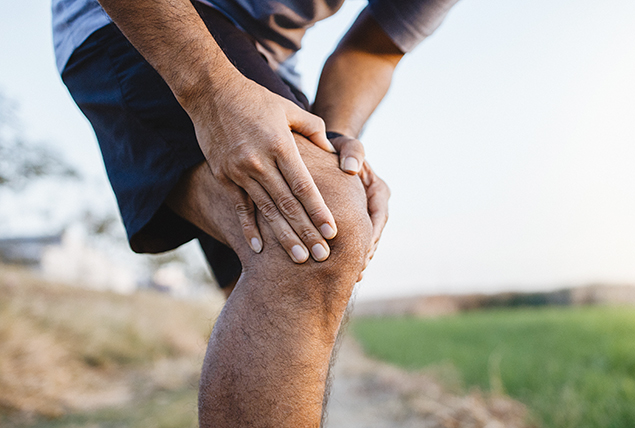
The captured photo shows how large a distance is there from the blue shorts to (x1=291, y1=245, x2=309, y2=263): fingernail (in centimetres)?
32

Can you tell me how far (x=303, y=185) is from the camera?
0.74 meters

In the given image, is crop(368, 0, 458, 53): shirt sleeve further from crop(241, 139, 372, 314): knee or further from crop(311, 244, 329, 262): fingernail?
crop(311, 244, 329, 262): fingernail

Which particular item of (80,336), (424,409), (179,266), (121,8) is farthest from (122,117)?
(179,266)

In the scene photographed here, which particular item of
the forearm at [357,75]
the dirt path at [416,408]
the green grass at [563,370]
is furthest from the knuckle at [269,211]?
the green grass at [563,370]

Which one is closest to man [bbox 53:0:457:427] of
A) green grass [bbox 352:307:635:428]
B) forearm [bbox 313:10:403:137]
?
forearm [bbox 313:10:403:137]

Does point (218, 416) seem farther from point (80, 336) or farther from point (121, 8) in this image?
point (80, 336)

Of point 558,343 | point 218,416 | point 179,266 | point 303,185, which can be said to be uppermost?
point 303,185

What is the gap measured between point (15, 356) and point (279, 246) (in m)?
3.54

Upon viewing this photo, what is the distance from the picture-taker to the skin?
2.17 feet

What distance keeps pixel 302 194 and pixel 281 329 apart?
0.26 meters

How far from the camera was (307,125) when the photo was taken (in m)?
0.85

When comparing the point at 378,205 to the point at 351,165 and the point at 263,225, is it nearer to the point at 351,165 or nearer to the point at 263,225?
the point at 351,165

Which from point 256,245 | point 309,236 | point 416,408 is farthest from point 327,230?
point 416,408

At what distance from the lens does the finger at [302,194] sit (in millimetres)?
740
